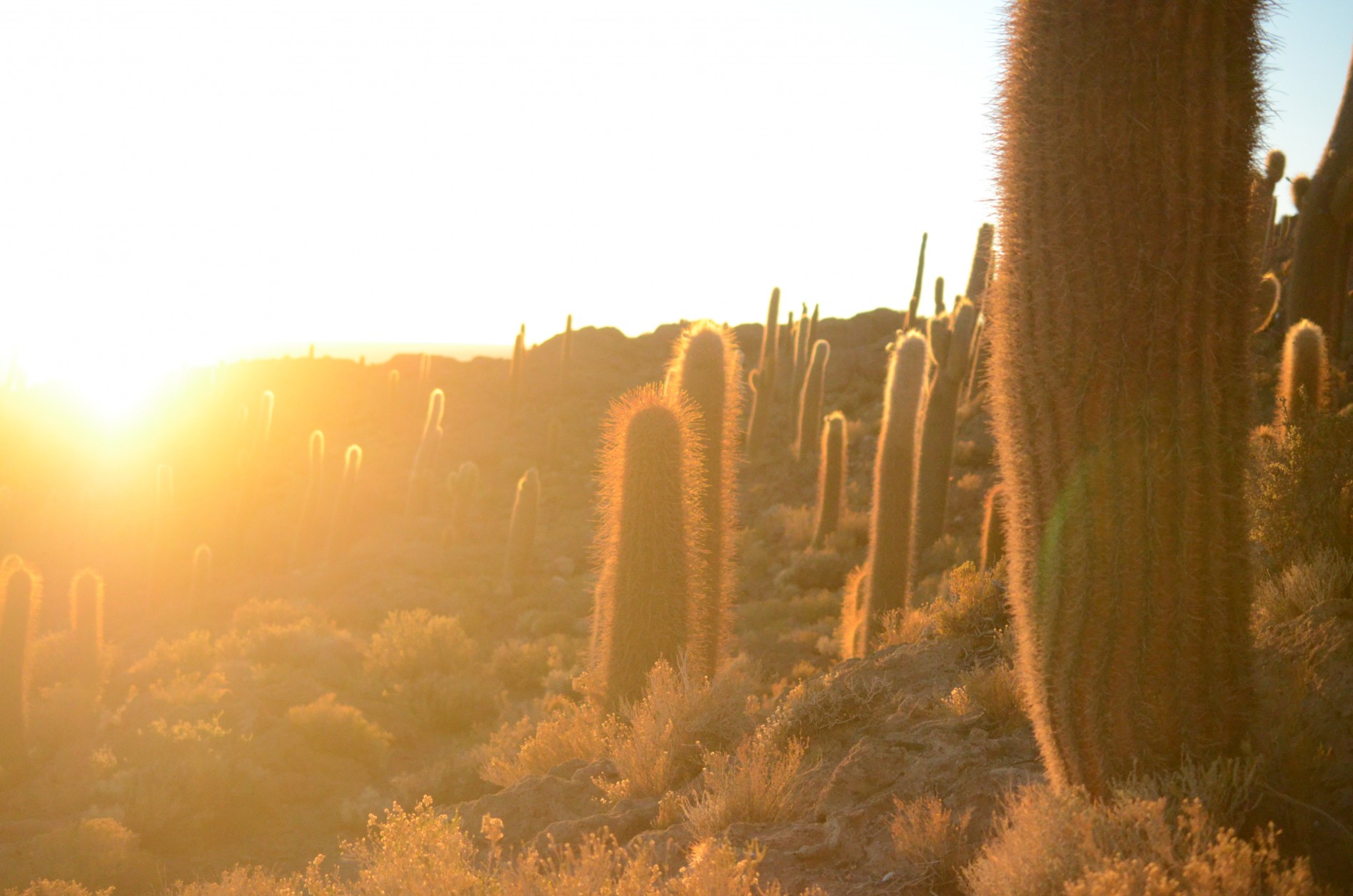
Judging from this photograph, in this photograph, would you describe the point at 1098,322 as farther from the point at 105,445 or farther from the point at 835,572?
the point at 105,445

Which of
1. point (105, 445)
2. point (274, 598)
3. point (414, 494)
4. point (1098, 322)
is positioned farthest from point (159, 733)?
point (105, 445)

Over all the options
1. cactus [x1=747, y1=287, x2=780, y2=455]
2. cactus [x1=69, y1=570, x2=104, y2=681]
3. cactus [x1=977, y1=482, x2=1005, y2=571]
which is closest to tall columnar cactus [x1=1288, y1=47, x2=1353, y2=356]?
cactus [x1=977, y1=482, x2=1005, y2=571]

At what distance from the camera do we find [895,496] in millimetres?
12453

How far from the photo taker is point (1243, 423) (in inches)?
148

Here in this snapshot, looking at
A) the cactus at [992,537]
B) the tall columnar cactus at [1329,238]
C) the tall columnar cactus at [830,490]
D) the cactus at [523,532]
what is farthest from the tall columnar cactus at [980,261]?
the cactus at [523,532]

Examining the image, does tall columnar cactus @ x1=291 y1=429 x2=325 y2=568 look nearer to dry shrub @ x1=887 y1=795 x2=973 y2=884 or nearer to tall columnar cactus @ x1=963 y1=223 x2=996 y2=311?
tall columnar cactus @ x1=963 y1=223 x2=996 y2=311

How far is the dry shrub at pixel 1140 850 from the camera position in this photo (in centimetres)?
296

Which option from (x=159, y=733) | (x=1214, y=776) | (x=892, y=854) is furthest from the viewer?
(x=159, y=733)

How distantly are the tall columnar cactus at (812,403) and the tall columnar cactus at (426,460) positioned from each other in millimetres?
12206

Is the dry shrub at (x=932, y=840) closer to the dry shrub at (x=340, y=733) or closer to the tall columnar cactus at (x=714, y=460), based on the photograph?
the tall columnar cactus at (x=714, y=460)

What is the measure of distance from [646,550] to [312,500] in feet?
75.9

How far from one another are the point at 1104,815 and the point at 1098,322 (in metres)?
1.95

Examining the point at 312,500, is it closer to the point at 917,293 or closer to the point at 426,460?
the point at 426,460

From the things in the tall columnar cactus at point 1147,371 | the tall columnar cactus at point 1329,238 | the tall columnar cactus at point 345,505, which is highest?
the tall columnar cactus at point 1329,238
